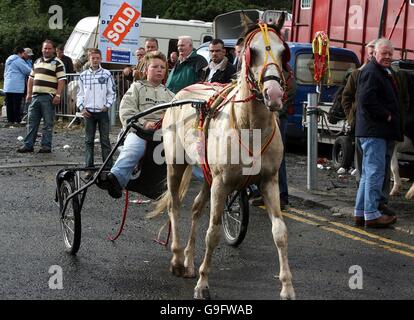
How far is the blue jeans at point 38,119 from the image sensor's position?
17547 mm

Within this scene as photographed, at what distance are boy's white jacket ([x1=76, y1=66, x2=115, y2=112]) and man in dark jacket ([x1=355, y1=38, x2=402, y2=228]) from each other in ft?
17.6

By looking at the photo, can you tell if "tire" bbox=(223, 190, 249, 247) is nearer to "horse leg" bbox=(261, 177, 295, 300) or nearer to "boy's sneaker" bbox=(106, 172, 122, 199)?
"boy's sneaker" bbox=(106, 172, 122, 199)

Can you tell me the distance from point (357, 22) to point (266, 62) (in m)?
14.7

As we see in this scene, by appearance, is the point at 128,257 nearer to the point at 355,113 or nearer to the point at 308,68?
the point at 355,113

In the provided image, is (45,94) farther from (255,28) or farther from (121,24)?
(255,28)

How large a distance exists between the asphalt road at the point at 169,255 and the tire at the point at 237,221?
0.14 m

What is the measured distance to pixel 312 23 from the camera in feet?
74.7

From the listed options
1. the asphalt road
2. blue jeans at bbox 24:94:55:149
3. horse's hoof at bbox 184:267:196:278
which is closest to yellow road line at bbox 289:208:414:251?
the asphalt road

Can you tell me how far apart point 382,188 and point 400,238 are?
1.05 m

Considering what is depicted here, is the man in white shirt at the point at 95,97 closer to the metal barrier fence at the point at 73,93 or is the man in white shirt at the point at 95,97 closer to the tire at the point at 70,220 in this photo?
the tire at the point at 70,220

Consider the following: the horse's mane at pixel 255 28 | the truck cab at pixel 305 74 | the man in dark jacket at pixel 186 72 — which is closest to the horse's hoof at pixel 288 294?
the horse's mane at pixel 255 28

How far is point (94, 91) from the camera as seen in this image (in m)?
14.8

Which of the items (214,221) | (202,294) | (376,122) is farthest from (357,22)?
(202,294)
